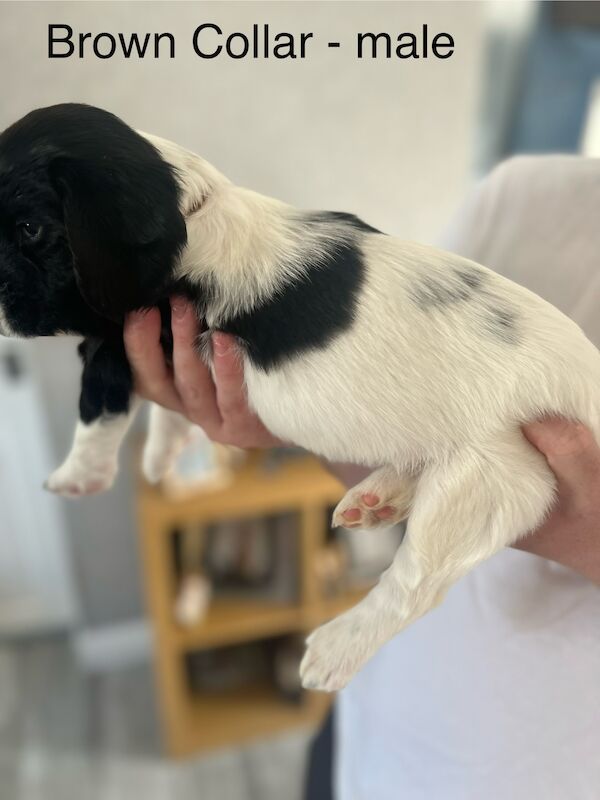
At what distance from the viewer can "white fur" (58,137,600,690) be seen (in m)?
0.56

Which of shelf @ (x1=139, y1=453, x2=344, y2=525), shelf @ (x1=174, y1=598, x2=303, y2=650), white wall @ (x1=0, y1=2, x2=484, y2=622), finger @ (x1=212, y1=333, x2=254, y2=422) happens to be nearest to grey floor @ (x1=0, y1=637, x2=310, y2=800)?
shelf @ (x1=174, y1=598, x2=303, y2=650)

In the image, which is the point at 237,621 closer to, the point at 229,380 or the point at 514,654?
the point at 514,654

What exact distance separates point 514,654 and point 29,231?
2.03 ft

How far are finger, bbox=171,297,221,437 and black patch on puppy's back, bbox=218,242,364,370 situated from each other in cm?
5

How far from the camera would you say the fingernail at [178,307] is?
59 cm

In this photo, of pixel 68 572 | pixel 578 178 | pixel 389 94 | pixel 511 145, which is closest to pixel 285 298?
pixel 578 178

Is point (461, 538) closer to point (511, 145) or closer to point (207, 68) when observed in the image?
point (207, 68)

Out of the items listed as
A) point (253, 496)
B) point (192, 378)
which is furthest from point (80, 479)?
point (253, 496)

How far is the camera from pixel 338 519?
62 centimetres

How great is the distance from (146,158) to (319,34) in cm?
49

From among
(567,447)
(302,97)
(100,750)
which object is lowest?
(100,750)

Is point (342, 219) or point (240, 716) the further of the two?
point (240, 716)

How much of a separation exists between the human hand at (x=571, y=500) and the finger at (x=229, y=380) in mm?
248

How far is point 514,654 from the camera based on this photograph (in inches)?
29.6
